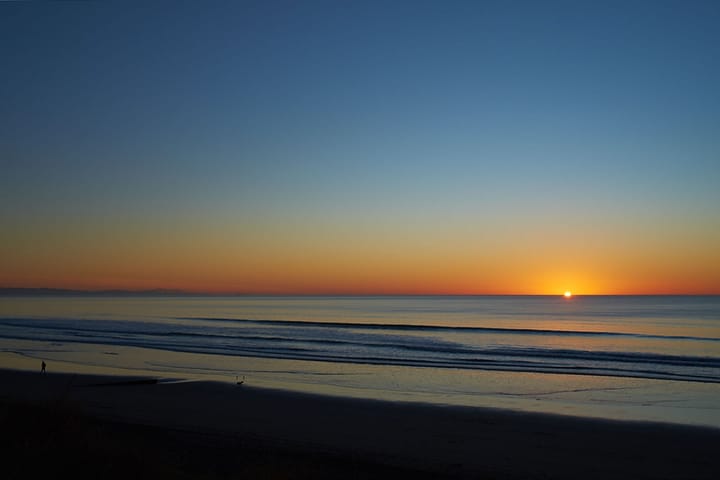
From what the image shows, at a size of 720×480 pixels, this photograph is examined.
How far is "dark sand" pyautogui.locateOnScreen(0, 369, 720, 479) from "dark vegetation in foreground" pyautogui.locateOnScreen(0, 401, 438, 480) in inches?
1.0

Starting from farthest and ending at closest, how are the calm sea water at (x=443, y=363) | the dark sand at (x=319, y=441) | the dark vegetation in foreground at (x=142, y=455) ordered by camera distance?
1. the calm sea water at (x=443, y=363)
2. the dark sand at (x=319, y=441)
3. the dark vegetation in foreground at (x=142, y=455)

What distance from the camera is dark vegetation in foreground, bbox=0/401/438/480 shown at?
7.71m

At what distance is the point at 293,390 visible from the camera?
2078cm

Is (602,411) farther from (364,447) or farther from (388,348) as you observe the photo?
(388,348)

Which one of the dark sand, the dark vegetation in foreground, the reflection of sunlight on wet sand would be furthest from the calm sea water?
the dark vegetation in foreground

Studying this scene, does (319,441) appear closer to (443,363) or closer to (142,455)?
(142,455)

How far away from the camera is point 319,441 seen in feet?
43.7

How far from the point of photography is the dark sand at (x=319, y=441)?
8.81 m

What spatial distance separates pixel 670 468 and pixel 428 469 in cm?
484

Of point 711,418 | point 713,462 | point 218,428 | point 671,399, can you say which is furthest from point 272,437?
point 671,399

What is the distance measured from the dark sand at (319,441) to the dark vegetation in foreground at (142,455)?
0.02 meters

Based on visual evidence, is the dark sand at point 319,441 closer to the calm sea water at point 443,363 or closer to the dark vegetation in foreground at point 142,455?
the dark vegetation in foreground at point 142,455

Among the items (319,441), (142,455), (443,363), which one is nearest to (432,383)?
(443,363)

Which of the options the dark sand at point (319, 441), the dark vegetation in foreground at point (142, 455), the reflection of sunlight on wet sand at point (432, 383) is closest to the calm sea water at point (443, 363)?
the reflection of sunlight on wet sand at point (432, 383)
